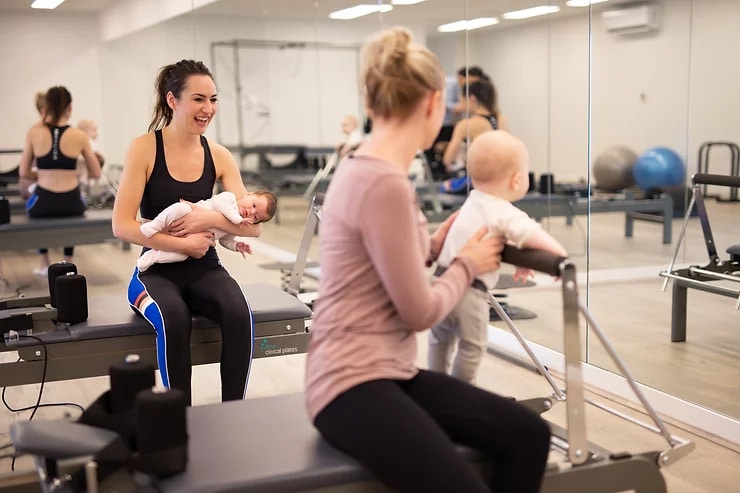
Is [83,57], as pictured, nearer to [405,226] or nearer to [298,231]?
[298,231]

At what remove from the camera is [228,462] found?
70.3 inches

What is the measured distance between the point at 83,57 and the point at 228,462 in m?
5.31

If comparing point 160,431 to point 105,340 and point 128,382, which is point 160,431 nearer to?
point 128,382

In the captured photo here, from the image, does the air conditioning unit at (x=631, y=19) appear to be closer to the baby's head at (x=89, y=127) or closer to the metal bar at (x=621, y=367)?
the metal bar at (x=621, y=367)

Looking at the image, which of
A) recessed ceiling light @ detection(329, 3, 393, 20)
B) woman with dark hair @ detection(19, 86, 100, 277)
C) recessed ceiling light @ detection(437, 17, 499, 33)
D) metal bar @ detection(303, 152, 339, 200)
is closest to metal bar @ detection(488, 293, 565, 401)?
recessed ceiling light @ detection(437, 17, 499, 33)

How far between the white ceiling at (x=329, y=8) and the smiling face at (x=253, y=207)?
159 cm

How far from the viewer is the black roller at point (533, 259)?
1.86 meters

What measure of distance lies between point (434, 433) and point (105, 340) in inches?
58.8

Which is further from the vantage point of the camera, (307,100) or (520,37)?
(307,100)

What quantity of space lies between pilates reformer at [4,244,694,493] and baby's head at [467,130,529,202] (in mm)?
217

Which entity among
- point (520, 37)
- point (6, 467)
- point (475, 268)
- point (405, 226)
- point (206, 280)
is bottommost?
point (6, 467)

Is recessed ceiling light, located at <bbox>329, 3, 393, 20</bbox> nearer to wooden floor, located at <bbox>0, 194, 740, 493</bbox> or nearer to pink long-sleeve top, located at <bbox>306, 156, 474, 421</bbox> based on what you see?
wooden floor, located at <bbox>0, 194, 740, 493</bbox>

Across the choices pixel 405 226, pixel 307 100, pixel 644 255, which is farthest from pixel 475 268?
pixel 307 100

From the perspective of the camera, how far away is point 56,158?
588 cm
